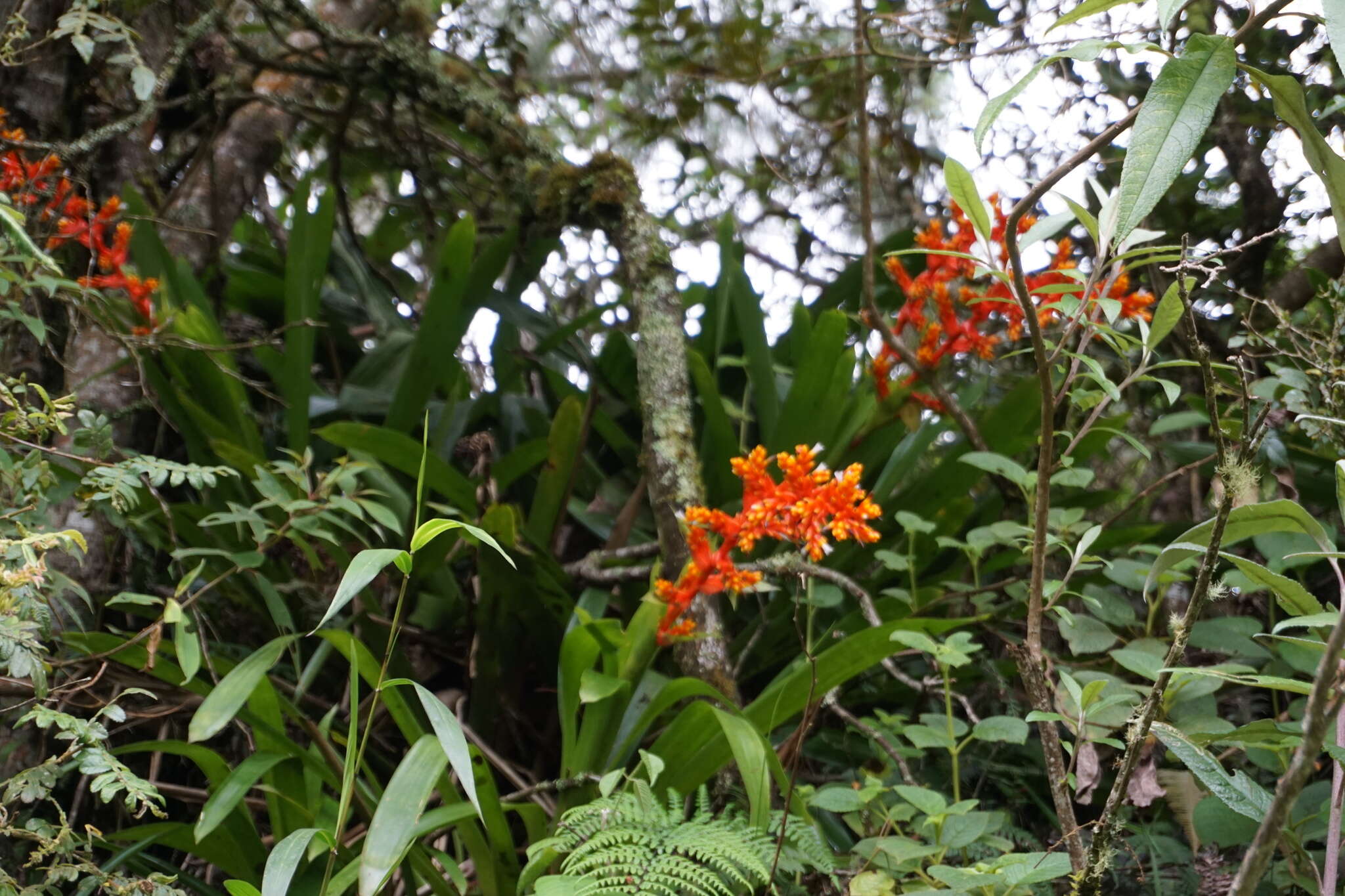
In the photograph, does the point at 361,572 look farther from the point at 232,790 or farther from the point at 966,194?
the point at 966,194

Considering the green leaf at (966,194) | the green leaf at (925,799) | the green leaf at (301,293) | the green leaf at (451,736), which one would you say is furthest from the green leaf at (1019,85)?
the green leaf at (301,293)

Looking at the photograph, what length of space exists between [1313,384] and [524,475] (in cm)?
128

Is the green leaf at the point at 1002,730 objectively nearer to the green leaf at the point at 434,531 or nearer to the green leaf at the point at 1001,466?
the green leaf at the point at 1001,466

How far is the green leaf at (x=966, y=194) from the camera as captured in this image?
89 centimetres

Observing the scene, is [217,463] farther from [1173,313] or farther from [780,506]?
[1173,313]

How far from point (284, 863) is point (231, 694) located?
341mm

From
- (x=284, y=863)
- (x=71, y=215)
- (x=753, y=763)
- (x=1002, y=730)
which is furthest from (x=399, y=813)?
(x=71, y=215)

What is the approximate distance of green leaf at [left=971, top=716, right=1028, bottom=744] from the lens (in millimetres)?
1053

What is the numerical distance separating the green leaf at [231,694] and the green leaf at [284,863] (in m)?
0.25

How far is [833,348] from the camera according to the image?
1.60 metres

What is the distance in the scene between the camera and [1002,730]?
1078mm

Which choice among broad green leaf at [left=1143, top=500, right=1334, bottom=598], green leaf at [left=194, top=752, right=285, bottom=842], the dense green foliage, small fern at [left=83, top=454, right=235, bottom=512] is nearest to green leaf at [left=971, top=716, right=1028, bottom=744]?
the dense green foliage

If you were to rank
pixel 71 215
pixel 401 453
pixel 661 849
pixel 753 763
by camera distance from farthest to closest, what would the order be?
pixel 71 215 → pixel 401 453 → pixel 753 763 → pixel 661 849

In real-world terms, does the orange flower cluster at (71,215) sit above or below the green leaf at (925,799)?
above
